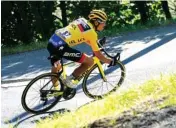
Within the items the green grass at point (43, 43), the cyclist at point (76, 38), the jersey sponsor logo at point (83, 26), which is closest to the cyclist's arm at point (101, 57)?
the cyclist at point (76, 38)

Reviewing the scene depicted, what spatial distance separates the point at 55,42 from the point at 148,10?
11.7 m

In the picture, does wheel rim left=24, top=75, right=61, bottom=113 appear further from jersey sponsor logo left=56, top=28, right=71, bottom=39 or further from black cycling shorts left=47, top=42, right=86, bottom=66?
jersey sponsor logo left=56, top=28, right=71, bottom=39

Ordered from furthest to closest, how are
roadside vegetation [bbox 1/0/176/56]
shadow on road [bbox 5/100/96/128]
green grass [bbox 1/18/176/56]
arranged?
roadside vegetation [bbox 1/0/176/56] < green grass [bbox 1/18/176/56] < shadow on road [bbox 5/100/96/128]

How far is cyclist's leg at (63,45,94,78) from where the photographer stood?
7.54m

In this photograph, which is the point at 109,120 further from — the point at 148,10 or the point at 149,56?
the point at 148,10

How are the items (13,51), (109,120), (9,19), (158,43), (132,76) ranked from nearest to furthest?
(109,120)
(132,76)
(158,43)
(13,51)
(9,19)

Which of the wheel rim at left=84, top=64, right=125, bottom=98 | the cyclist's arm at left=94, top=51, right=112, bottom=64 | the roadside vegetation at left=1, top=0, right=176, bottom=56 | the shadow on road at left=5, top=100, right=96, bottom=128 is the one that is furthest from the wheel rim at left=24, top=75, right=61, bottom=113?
the roadside vegetation at left=1, top=0, right=176, bottom=56

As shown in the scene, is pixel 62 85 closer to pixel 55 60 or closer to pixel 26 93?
pixel 55 60

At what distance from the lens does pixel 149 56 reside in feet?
34.8

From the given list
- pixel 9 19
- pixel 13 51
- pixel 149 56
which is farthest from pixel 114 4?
pixel 149 56

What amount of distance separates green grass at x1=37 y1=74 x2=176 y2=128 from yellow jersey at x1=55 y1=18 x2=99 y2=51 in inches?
45.6

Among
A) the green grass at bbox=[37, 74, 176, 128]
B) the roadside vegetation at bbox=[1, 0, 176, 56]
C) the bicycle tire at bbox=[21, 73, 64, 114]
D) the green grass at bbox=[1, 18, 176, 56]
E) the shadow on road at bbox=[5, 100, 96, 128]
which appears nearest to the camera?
the green grass at bbox=[37, 74, 176, 128]

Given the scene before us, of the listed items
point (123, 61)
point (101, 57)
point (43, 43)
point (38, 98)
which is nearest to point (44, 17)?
point (43, 43)

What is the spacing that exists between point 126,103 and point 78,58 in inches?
67.8
